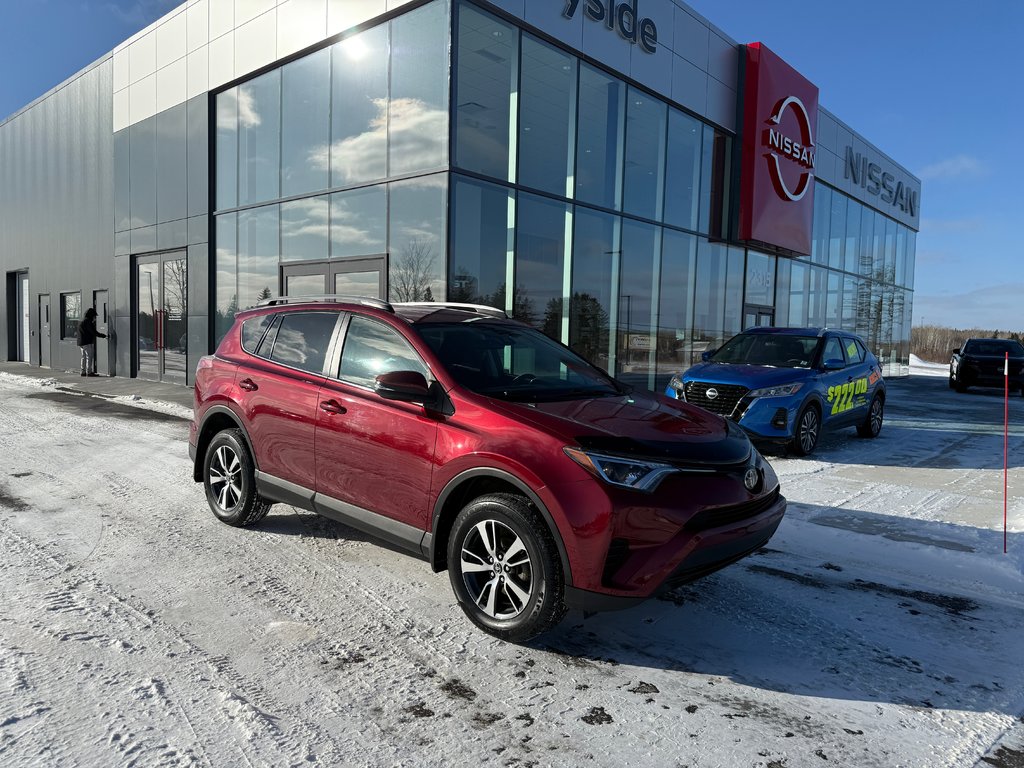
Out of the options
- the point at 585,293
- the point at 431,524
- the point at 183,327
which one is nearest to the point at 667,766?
the point at 431,524

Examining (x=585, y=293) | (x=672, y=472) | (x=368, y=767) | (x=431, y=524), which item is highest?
(x=585, y=293)

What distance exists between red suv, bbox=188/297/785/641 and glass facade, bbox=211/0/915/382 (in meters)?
5.92

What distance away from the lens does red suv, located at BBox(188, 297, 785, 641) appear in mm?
3189

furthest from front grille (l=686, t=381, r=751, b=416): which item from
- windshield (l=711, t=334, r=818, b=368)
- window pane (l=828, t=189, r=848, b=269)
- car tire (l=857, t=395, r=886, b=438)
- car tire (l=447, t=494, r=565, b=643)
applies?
window pane (l=828, t=189, r=848, b=269)

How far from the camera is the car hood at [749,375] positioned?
27.4 feet

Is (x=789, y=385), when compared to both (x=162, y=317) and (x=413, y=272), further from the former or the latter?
(x=162, y=317)

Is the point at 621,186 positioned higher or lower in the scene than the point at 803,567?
higher

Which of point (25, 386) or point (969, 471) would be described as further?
point (25, 386)

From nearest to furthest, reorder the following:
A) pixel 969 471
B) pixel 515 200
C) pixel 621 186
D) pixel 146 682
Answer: pixel 146 682 → pixel 969 471 → pixel 515 200 → pixel 621 186

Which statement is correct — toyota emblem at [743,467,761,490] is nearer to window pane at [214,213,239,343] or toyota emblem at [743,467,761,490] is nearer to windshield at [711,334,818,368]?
windshield at [711,334,818,368]

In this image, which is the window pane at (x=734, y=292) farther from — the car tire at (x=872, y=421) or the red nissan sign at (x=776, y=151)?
the car tire at (x=872, y=421)

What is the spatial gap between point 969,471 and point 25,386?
62.8 ft

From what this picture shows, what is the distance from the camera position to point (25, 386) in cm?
1675

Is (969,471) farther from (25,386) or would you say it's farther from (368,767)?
(25,386)
